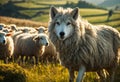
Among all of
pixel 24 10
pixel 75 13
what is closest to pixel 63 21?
pixel 75 13

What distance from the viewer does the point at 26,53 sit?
15.4 m

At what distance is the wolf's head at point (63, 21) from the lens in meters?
7.69

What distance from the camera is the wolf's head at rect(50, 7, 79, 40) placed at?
25.2ft

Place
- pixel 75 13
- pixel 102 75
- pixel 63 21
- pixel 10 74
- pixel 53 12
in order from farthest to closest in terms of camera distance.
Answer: pixel 102 75 < pixel 53 12 < pixel 75 13 < pixel 63 21 < pixel 10 74

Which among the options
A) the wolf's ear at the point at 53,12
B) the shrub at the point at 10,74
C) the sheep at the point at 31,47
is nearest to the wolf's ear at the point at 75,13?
the wolf's ear at the point at 53,12

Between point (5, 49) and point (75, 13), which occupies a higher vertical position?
point (75, 13)

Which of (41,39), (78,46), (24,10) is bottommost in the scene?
(24,10)

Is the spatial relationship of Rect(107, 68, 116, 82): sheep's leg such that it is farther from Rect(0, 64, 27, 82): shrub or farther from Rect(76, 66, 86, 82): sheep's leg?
Rect(0, 64, 27, 82): shrub

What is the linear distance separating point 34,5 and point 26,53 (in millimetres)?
120472

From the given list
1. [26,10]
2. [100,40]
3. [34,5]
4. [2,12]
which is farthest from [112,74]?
Answer: [34,5]

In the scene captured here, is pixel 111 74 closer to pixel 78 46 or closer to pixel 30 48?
pixel 78 46

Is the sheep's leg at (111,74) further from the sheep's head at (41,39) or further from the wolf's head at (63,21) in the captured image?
the sheep's head at (41,39)

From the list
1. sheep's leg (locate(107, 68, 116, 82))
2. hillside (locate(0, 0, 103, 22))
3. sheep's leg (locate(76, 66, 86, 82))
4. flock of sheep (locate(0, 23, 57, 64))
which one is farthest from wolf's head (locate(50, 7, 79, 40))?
hillside (locate(0, 0, 103, 22))

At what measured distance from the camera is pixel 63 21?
311 inches
